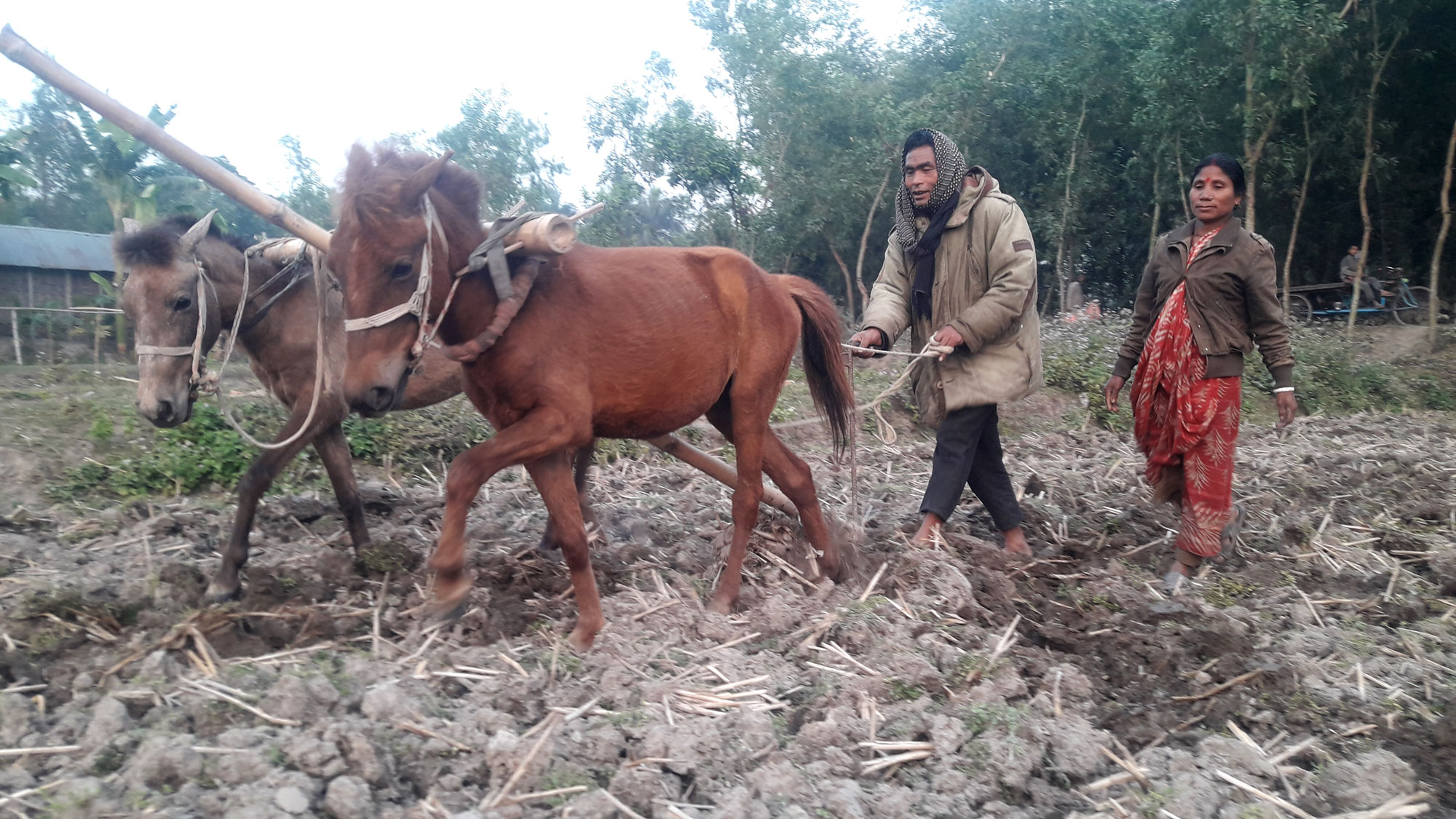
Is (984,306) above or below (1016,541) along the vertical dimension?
above

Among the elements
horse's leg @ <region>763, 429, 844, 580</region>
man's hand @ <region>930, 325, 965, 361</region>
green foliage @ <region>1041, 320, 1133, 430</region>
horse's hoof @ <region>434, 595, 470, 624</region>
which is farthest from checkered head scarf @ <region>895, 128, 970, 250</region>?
green foliage @ <region>1041, 320, 1133, 430</region>

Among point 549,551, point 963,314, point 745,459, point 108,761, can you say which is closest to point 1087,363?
point 963,314

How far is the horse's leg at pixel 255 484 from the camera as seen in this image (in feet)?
13.4

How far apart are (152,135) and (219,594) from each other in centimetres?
198

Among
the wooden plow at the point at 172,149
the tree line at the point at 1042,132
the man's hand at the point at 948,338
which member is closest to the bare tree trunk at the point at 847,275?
the tree line at the point at 1042,132

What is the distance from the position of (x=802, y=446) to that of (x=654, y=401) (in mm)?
5078

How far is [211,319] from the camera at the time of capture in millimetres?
4477

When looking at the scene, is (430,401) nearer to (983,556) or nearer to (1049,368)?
(983,556)

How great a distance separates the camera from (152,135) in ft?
11.7

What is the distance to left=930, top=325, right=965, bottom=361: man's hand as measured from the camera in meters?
4.51

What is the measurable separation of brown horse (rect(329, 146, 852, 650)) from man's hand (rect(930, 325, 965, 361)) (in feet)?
2.48

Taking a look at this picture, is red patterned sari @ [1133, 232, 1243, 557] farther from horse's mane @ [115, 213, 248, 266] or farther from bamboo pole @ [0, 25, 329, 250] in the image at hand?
horse's mane @ [115, 213, 248, 266]

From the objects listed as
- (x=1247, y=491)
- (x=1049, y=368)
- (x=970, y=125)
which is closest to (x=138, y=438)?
(x=1247, y=491)

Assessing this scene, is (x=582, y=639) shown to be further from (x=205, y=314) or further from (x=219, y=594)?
(x=205, y=314)
